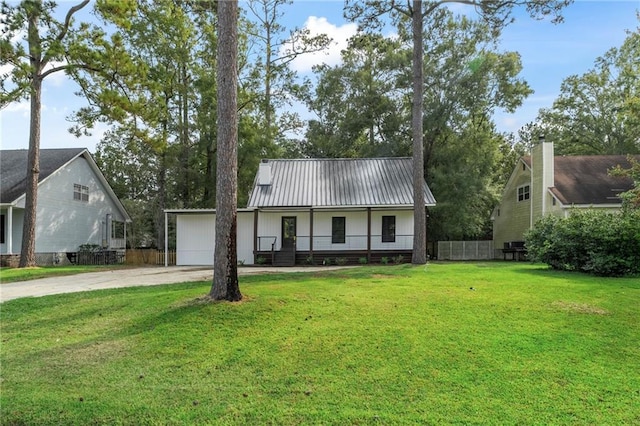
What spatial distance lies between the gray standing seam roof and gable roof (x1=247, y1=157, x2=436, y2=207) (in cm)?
1111

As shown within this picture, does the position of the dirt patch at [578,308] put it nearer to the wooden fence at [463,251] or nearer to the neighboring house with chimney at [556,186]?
the neighboring house with chimney at [556,186]

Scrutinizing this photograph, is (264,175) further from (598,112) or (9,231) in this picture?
(598,112)

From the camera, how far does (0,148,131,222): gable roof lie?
64.7 ft

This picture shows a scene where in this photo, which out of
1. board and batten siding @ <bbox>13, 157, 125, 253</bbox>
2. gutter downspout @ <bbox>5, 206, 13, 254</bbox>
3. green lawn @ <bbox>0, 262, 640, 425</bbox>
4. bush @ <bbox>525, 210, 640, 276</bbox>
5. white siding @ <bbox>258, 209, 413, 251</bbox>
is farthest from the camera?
board and batten siding @ <bbox>13, 157, 125, 253</bbox>

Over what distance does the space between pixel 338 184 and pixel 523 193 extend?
12168 millimetres

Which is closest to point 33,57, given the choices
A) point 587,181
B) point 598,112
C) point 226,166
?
point 226,166

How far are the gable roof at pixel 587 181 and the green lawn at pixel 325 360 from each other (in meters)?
16.1

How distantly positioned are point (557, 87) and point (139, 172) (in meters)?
33.8

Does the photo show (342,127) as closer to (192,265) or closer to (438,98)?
(438,98)

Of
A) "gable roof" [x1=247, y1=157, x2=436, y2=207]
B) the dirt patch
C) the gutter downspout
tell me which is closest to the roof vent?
"gable roof" [x1=247, y1=157, x2=436, y2=207]

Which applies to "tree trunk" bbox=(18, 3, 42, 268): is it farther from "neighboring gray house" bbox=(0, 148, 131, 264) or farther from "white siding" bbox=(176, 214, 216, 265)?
"white siding" bbox=(176, 214, 216, 265)

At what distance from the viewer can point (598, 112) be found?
31.4 m

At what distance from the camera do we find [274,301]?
270 inches

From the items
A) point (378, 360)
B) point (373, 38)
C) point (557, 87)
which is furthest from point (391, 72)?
point (378, 360)
